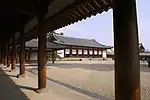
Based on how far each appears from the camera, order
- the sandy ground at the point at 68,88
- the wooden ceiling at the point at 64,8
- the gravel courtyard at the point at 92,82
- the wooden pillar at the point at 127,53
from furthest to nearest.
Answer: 1. the gravel courtyard at the point at 92,82
2. the sandy ground at the point at 68,88
3. the wooden ceiling at the point at 64,8
4. the wooden pillar at the point at 127,53

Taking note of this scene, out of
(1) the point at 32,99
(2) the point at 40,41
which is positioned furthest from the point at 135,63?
(2) the point at 40,41

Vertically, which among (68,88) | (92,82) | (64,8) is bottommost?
(92,82)

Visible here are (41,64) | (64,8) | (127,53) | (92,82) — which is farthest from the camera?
(92,82)

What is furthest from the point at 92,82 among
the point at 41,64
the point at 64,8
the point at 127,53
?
the point at 127,53

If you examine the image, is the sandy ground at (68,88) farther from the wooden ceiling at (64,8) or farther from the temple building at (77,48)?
the temple building at (77,48)

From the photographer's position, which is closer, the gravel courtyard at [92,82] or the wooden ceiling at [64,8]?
the wooden ceiling at [64,8]

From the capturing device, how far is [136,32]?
3045 millimetres

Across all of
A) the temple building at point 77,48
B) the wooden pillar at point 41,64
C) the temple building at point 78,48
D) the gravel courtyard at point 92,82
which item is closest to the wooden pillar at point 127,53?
the wooden pillar at point 41,64

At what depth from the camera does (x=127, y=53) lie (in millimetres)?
2959

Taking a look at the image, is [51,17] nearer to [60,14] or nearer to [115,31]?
[60,14]

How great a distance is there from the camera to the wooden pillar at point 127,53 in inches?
115

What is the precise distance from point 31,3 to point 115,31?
6.89 meters

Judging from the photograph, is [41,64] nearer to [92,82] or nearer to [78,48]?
[92,82]

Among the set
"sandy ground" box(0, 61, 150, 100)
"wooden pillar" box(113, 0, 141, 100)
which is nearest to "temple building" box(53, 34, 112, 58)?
"sandy ground" box(0, 61, 150, 100)
